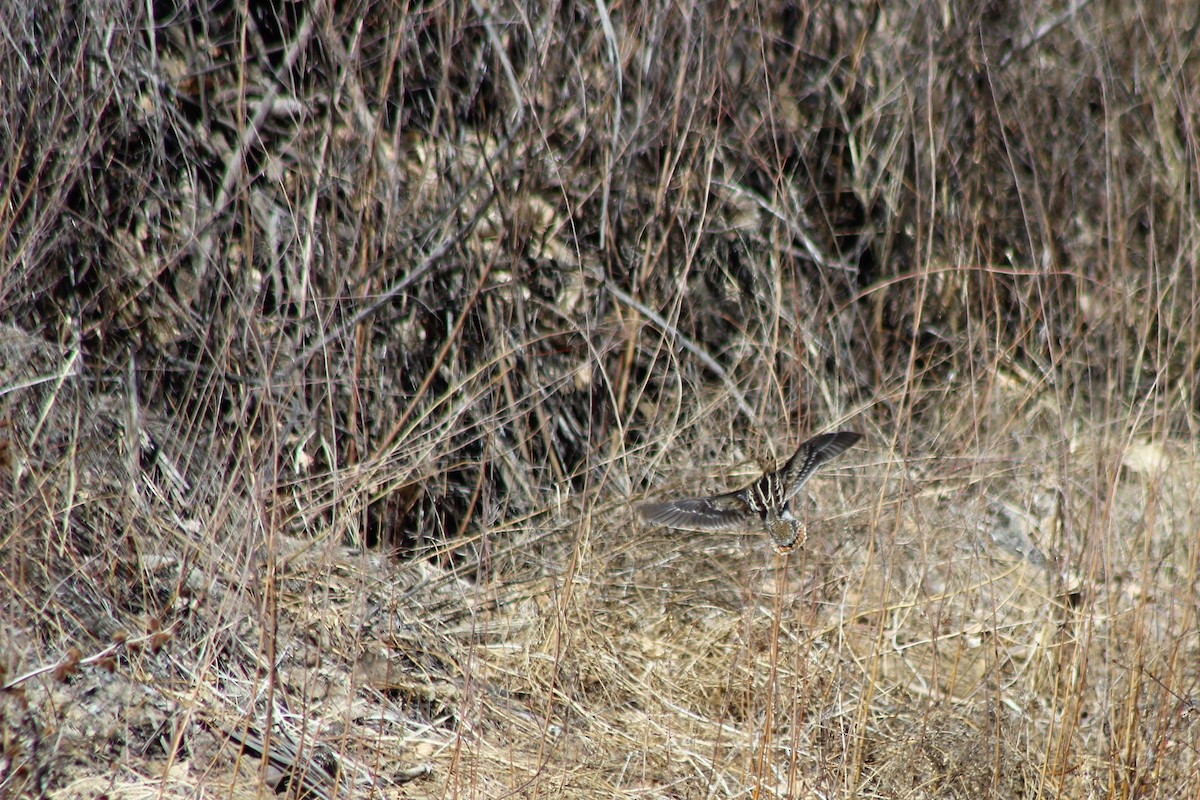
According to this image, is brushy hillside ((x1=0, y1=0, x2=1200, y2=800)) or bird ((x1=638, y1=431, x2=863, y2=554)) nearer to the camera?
bird ((x1=638, y1=431, x2=863, y2=554))

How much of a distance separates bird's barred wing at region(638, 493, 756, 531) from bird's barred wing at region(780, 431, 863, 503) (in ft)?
0.40

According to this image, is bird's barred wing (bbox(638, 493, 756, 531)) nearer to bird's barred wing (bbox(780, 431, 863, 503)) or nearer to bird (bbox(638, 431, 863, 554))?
bird (bbox(638, 431, 863, 554))

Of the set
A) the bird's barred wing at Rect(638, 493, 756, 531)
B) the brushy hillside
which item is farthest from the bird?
the brushy hillside

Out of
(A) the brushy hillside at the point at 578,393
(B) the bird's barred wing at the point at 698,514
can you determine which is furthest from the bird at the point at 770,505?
(A) the brushy hillside at the point at 578,393

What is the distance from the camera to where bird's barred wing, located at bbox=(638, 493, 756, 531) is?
2375 millimetres

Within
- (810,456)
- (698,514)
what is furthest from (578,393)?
(810,456)

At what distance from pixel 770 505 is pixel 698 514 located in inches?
7.8

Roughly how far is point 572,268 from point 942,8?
58.3 inches

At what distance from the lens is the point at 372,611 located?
2.73 meters

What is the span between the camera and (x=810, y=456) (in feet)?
7.98

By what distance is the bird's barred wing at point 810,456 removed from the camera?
7.85 ft

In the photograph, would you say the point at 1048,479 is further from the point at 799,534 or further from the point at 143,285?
the point at 143,285

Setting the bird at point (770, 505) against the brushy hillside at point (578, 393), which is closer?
the bird at point (770, 505)

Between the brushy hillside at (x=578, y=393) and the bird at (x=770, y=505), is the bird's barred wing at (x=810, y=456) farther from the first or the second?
the brushy hillside at (x=578, y=393)
